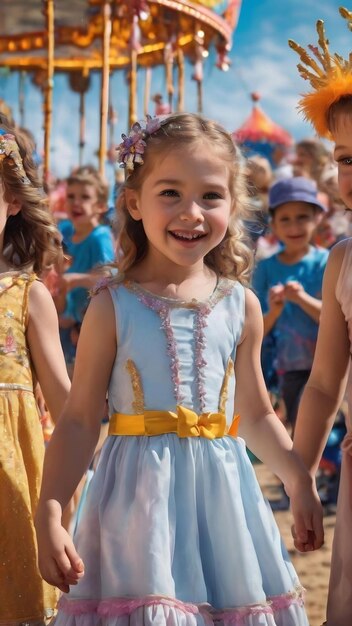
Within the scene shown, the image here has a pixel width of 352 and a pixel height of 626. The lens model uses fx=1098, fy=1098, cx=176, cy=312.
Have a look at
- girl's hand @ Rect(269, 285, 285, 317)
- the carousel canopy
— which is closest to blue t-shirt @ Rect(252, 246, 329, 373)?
girl's hand @ Rect(269, 285, 285, 317)

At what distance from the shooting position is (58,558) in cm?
234

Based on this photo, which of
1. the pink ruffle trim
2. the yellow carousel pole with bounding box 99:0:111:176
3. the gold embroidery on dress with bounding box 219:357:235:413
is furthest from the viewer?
the yellow carousel pole with bounding box 99:0:111:176

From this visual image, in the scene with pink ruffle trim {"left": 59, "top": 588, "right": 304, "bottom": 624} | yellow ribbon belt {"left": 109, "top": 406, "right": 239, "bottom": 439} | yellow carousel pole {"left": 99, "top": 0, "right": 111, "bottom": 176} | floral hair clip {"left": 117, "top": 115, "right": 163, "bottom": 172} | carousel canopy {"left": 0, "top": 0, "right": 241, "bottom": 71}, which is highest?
carousel canopy {"left": 0, "top": 0, "right": 241, "bottom": 71}

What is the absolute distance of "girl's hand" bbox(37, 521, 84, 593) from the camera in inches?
91.7

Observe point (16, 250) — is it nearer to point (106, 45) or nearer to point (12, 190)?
point (12, 190)

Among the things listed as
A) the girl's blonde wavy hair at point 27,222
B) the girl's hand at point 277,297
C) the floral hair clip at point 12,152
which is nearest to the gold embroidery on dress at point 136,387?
the girl's blonde wavy hair at point 27,222

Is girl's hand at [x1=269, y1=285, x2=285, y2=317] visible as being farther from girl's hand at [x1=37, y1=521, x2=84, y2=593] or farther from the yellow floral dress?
girl's hand at [x1=37, y1=521, x2=84, y2=593]

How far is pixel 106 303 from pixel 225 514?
1.87 ft

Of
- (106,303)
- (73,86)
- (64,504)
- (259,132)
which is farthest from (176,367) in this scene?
(259,132)

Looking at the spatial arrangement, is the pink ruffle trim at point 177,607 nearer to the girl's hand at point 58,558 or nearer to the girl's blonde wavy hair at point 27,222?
the girl's hand at point 58,558

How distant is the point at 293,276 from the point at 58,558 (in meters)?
4.02

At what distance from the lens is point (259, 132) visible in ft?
70.2

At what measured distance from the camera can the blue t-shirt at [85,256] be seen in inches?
248

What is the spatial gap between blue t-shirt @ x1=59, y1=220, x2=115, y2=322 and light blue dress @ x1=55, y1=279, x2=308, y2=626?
3647mm
